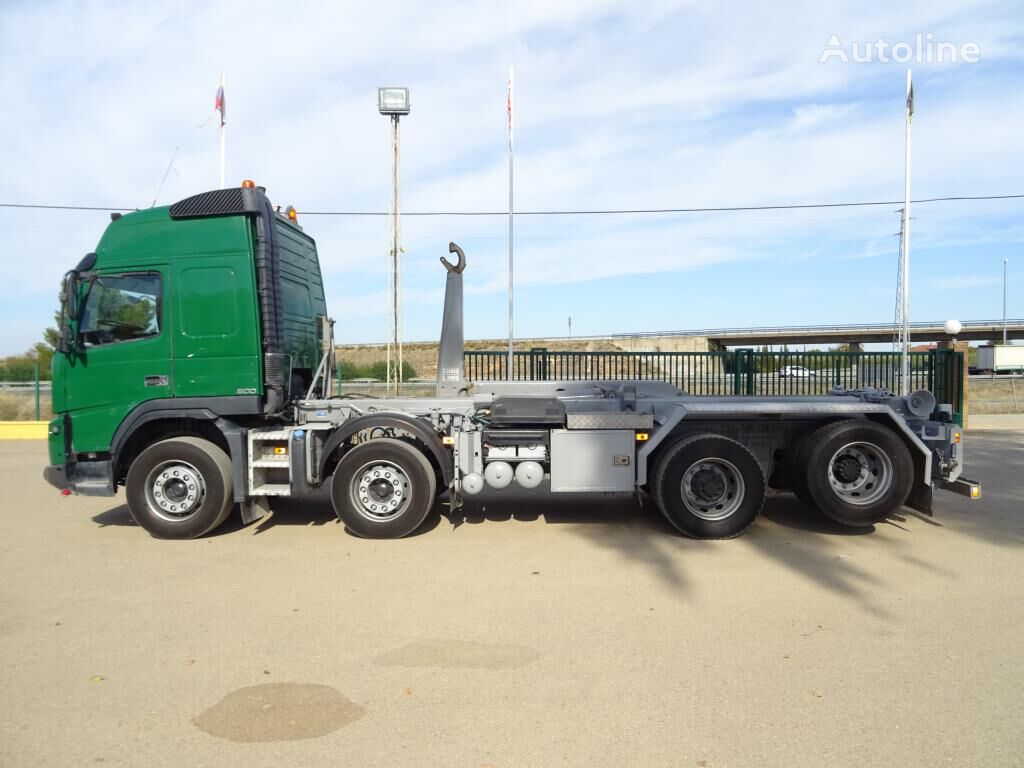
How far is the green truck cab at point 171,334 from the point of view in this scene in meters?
6.83

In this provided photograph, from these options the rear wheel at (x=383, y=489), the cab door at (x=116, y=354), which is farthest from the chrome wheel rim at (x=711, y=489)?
the cab door at (x=116, y=354)

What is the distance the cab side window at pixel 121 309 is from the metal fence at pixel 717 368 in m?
8.45

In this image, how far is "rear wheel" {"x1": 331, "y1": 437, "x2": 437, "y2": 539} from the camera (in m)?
6.81

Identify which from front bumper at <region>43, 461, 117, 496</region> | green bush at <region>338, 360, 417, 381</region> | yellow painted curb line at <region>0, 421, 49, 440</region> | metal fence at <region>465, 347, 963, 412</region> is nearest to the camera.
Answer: front bumper at <region>43, 461, 117, 496</region>

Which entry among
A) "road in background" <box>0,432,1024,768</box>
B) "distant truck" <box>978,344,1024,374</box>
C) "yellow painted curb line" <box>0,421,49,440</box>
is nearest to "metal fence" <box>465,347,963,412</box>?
"road in background" <box>0,432,1024,768</box>

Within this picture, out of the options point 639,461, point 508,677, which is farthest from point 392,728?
point 639,461

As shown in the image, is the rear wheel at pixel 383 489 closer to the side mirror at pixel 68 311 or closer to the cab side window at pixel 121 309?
the cab side window at pixel 121 309

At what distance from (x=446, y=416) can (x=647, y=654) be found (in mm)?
3534

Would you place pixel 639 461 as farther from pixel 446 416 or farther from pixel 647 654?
pixel 647 654

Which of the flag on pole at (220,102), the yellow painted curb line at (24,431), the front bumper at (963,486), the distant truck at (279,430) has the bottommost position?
the yellow painted curb line at (24,431)

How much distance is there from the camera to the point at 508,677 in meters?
3.94

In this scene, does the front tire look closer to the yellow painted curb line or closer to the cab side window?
the cab side window

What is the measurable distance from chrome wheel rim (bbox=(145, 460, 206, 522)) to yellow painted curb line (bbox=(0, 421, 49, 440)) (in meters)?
12.6

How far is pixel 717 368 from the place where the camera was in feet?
49.4
